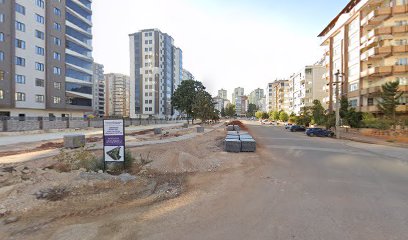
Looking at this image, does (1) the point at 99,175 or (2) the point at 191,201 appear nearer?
(2) the point at 191,201

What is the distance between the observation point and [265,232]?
5324mm

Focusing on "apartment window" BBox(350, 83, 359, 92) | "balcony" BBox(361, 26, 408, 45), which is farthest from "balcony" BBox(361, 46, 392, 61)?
"apartment window" BBox(350, 83, 359, 92)

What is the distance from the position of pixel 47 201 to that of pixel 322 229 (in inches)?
277

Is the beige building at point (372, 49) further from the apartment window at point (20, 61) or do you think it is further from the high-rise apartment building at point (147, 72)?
the high-rise apartment building at point (147, 72)

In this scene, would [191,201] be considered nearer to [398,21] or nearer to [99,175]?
[99,175]

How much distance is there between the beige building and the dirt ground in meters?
44.3

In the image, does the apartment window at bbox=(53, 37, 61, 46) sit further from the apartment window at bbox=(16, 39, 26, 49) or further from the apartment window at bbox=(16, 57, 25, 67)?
the apartment window at bbox=(16, 57, 25, 67)

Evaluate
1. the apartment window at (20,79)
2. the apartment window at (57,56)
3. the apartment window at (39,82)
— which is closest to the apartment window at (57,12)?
the apartment window at (57,56)

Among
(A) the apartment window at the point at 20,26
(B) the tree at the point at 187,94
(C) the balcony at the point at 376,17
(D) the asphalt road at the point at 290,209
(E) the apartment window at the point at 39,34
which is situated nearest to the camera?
(D) the asphalt road at the point at 290,209

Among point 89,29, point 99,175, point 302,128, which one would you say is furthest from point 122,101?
point 99,175

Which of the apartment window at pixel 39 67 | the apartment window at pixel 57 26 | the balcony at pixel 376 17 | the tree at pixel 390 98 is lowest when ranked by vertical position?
the tree at pixel 390 98

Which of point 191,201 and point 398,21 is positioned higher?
point 398,21

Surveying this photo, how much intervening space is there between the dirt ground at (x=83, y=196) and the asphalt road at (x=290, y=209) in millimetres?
747

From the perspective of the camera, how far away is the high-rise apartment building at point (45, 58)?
1753 inches
